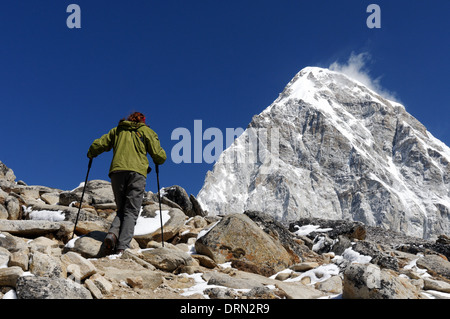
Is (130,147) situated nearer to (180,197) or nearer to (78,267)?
(78,267)

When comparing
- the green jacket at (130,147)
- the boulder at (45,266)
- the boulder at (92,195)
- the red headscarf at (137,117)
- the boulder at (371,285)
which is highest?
the red headscarf at (137,117)

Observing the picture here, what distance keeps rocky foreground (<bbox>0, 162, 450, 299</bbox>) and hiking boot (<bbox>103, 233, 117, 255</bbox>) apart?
0.59 ft

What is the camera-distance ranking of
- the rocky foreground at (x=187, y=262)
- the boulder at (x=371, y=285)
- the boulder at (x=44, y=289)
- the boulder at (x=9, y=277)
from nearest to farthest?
1. the boulder at (x=44, y=289)
2. the boulder at (x=9, y=277)
3. the boulder at (x=371, y=285)
4. the rocky foreground at (x=187, y=262)

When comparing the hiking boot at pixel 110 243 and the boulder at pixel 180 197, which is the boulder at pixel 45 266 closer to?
the hiking boot at pixel 110 243

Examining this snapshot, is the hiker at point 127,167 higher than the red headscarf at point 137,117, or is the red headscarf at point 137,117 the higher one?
the red headscarf at point 137,117

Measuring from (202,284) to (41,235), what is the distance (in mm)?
4360

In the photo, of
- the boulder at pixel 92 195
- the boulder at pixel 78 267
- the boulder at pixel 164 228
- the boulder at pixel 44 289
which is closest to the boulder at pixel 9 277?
the boulder at pixel 44 289

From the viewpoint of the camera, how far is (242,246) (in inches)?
289

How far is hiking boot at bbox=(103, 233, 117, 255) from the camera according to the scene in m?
6.58

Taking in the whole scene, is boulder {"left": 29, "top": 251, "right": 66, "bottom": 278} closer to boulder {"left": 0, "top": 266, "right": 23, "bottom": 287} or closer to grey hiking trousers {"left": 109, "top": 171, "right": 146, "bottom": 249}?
boulder {"left": 0, "top": 266, "right": 23, "bottom": 287}

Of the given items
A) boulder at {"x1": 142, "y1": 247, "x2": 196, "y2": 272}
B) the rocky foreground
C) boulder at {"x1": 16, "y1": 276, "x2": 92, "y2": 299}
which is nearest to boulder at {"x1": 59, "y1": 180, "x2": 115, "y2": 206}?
the rocky foreground

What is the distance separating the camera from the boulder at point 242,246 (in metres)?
7.21

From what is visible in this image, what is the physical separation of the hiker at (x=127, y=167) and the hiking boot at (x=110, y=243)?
1.7 inches

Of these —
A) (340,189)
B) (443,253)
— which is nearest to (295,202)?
(340,189)
